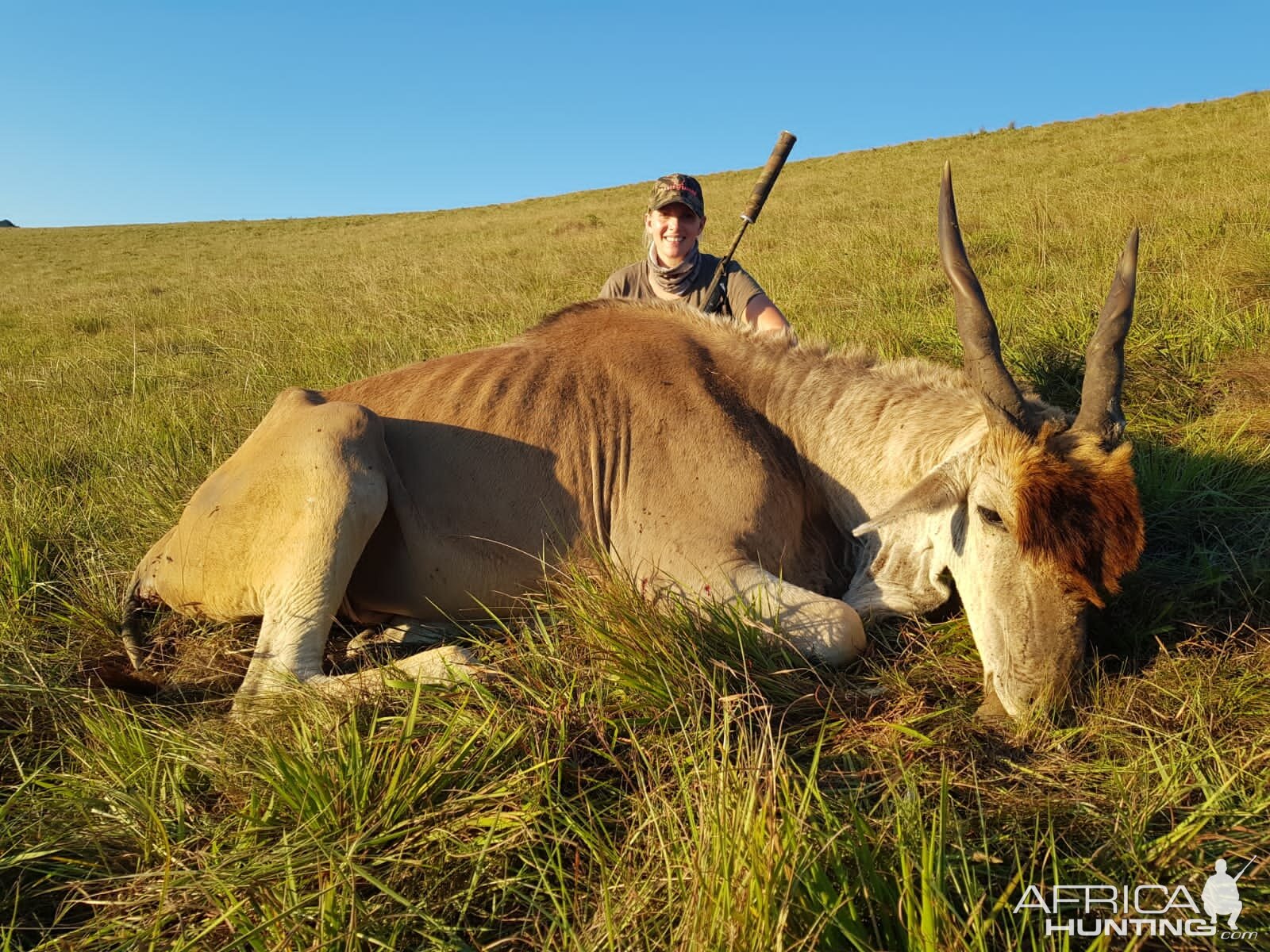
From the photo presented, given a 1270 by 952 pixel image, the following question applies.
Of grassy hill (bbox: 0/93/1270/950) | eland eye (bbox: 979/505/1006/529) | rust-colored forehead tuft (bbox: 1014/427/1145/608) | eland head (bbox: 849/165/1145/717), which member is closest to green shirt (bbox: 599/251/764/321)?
grassy hill (bbox: 0/93/1270/950)

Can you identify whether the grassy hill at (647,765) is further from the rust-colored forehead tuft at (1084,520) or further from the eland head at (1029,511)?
the rust-colored forehead tuft at (1084,520)

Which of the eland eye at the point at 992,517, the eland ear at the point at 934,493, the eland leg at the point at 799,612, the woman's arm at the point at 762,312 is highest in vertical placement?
the woman's arm at the point at 762,312

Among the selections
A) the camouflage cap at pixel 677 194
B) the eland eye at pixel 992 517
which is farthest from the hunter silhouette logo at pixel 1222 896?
the camouflage cap at pixel 677 194

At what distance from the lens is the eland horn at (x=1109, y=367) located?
2984mm

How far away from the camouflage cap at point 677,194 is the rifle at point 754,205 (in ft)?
1.29

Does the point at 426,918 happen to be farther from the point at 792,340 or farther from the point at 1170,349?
the point at 1170,349

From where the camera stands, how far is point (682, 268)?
5.98 metres

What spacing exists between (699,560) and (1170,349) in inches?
151

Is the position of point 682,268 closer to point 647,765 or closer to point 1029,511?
point 1029,511

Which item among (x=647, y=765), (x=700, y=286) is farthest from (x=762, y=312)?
(x=647, y=765)

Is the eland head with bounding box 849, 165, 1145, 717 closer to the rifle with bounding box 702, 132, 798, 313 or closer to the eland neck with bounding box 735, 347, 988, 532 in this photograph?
the eland neck with bounding box 735, 347, 988, 532

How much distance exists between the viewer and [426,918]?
6.00 ft

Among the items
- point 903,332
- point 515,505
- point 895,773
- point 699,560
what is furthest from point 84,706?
point 903,332

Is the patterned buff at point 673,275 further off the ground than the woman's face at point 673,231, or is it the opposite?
the woman's face at point 673,231
